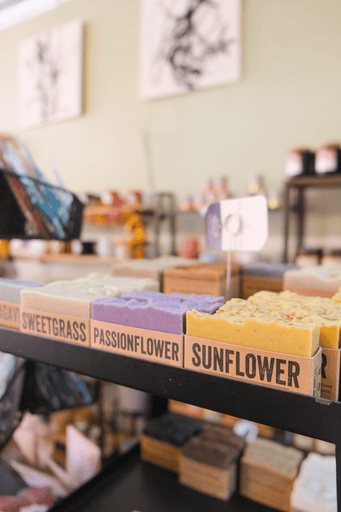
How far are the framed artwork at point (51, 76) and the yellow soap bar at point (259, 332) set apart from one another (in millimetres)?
3628

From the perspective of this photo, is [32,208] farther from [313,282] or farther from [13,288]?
[313,282]

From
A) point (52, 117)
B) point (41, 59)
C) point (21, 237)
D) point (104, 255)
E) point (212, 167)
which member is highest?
point (41, 59)

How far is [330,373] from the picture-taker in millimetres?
589

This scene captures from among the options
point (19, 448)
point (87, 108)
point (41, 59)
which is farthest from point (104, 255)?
point (41, 59)

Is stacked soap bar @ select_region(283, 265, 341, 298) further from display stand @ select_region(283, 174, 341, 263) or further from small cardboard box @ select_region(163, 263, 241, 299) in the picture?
display stand @ select_region(283, 174, 341, 263)

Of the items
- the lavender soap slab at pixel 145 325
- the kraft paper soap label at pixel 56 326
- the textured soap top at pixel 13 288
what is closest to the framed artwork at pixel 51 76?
the textured soap top at pixel 13 288

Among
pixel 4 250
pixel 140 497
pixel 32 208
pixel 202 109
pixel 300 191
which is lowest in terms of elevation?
pixel 140 497

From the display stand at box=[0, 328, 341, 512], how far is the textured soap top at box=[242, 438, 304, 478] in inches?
28.5

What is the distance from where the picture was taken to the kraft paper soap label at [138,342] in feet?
2.13

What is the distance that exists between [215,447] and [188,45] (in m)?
3.05

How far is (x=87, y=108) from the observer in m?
3.70

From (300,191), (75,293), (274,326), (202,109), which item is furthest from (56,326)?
(202,109)

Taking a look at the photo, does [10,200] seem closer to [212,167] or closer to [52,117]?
[212,167]

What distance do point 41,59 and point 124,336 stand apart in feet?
14.0
